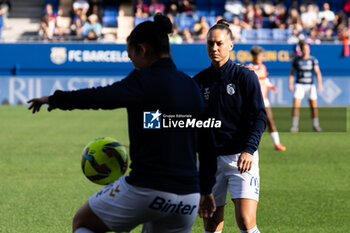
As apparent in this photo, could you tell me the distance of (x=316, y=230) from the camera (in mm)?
7176

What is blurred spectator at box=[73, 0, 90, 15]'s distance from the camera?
29797 millimetres

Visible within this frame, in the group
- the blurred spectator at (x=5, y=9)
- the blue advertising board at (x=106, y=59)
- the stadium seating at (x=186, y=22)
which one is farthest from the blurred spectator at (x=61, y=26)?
the stadium seating at (x=186, y=22)

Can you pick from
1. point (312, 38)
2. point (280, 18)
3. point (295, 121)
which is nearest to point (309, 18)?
point (280, 18)

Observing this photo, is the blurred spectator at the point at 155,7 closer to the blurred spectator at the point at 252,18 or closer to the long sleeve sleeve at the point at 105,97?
the blurred spectator at the point at 252,18

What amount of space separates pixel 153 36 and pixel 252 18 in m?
26.1

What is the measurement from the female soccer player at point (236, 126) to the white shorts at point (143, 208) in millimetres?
1622

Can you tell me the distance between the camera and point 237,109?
5496mm

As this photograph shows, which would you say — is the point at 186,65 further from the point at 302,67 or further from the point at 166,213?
the point at 166,213

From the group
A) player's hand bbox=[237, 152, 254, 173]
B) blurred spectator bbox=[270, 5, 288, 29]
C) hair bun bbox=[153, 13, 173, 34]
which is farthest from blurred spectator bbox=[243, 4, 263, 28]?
hair bun bbox=[153, 13, 173, 34]

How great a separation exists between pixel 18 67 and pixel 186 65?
6698 millimetres

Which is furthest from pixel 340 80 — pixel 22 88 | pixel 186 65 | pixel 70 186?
pixel 70 186

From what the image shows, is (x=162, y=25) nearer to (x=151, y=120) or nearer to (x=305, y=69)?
(x=151, y=120)

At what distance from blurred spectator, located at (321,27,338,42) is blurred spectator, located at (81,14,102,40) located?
9421 mm

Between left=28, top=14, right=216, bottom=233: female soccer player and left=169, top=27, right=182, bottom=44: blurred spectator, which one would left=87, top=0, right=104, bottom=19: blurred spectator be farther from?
left=28, top=14, right=216, bottom=233: female soccer player
